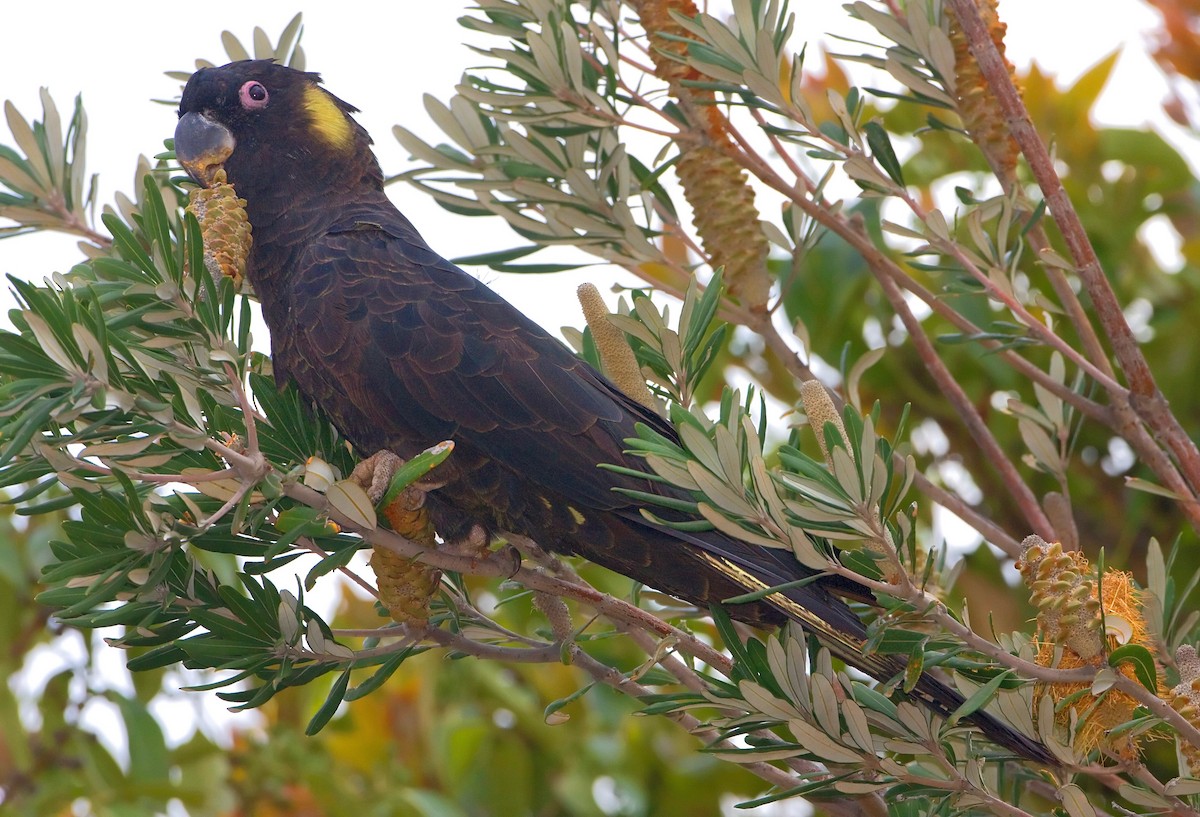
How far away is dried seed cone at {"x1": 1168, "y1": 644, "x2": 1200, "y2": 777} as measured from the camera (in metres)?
1.43

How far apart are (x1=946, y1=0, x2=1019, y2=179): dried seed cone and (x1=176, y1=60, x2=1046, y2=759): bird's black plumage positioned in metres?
0.69

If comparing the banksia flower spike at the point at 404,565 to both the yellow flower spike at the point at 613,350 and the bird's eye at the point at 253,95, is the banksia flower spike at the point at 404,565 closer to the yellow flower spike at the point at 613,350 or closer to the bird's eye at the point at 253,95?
the yellow flower spike at the point at 613,350

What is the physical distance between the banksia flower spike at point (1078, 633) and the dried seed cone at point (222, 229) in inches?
46.7

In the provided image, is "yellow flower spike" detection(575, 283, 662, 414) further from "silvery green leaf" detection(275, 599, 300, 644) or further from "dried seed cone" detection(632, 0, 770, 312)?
"silvery green leaf" detection(275, 599, 300, 644)

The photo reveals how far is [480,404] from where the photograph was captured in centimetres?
188

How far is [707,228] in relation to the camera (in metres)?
2.05

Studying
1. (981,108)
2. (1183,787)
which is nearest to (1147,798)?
(1183,787)

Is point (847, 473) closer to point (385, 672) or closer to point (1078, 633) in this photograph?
point (1078, 633)

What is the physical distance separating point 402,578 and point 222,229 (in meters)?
0.62

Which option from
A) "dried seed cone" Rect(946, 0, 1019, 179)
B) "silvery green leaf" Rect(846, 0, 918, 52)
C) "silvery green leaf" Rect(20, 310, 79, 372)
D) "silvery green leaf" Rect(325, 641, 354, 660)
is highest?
"silvery green leaf" Rect(846, 0, 918, 52)

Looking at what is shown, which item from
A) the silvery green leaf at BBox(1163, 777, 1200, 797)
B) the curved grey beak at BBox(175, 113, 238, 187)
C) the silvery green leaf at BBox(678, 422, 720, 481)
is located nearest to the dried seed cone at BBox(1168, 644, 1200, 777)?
the silvery green leaf at BBox(1163, 777, 1200, 797)

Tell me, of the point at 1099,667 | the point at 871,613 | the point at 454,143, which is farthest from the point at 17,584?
the point at 1099,667

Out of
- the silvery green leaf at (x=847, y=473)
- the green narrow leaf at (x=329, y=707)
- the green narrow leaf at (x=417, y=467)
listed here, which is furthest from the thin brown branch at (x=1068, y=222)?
the green narrow leaf at (x=329, y=707)

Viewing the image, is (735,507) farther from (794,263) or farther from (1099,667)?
(794,263)
